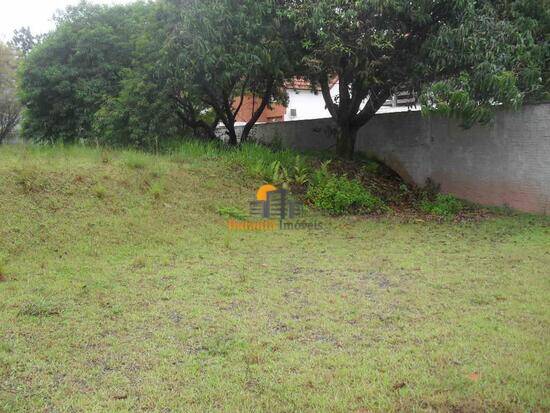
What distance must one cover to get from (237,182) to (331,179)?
1.88m

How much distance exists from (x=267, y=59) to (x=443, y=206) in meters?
4.52

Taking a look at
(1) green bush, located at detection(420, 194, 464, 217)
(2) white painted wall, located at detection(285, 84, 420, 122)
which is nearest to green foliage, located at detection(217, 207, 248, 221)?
(1) green bush, located at detection(420, 194, 464, 217)

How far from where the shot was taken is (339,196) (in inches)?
359

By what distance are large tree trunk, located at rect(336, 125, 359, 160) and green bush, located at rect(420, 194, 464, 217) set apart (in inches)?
91.5

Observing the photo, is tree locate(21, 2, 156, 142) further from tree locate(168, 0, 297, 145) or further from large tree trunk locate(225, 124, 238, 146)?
large tree trunk locate(225, 124, 238, 146)

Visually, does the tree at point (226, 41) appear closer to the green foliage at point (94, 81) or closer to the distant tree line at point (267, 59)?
the distant tree line at point (267, 59)

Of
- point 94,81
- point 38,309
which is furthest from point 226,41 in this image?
point 38,309

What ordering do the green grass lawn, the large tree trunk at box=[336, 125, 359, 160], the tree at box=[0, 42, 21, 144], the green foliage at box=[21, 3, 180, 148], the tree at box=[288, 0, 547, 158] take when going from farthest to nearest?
the tree at box=[0, 42, 21, 144] → the large tree trunk at box=[336, 125, 359, 160] → the green foliage at box=[21, 3, 180, 148] → the tree at box=[288, 0, 547, 158] → the green grass lawn

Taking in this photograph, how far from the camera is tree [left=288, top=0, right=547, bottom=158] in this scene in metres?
7.96

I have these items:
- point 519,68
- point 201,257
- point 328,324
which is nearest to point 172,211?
point 201,257

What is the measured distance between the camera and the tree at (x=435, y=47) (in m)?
7.96

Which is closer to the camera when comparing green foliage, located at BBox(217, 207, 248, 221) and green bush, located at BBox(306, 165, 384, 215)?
green foliage, located at BBox(217, 207, 248, 221)

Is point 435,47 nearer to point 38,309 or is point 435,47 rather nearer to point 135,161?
point 135,161

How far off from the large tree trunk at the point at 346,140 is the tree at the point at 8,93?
10.9 metres
